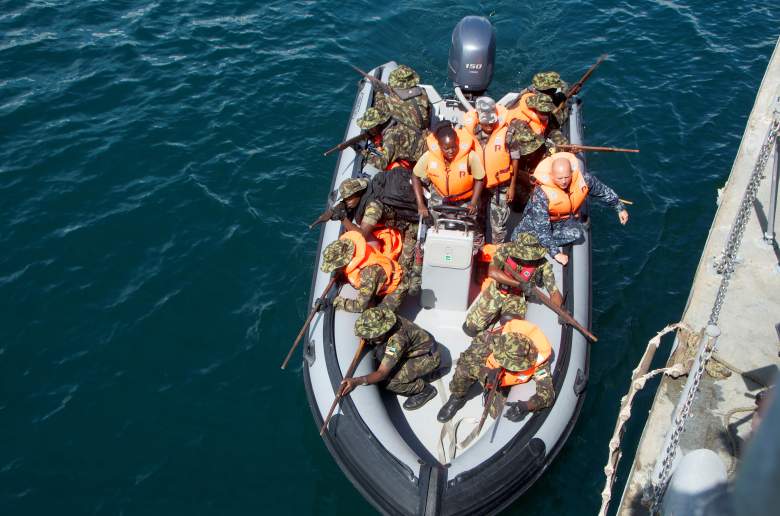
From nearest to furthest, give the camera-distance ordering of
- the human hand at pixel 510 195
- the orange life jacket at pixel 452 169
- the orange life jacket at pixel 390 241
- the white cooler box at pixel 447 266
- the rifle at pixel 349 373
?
the rifle at pixel 349 373
the white cooler box at pixel 447 266
the orange life jacket at pixel 452 169
the orange life jacket at pixel 390 241
the human hand at pixel 510 195

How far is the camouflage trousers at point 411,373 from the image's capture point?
689cm

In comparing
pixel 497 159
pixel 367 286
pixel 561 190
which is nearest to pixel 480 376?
pixel 367 286

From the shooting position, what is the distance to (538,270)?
7.09m

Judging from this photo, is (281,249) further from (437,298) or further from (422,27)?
(422,27)

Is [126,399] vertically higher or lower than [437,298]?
lower

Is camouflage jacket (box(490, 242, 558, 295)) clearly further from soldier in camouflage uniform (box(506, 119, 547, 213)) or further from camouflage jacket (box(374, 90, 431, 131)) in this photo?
camouflage jacket (box(374, 90, 431, 131))

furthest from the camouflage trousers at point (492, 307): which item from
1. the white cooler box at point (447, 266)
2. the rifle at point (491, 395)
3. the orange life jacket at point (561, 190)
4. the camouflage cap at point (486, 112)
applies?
the camouflage cap at point (486, 112)

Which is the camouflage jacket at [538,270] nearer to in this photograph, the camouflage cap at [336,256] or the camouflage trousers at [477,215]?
the camouflage trousers at [477,215]

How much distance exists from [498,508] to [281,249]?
473 centimetres

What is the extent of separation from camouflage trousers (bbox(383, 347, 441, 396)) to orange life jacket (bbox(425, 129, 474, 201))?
71.6 inches

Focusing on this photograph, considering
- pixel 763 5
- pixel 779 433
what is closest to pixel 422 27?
pixel 763 5

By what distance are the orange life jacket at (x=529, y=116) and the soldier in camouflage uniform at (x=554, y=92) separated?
0.25 meters

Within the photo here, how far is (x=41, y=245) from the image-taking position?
30.7 feet

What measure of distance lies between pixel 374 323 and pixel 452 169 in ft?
6.77
